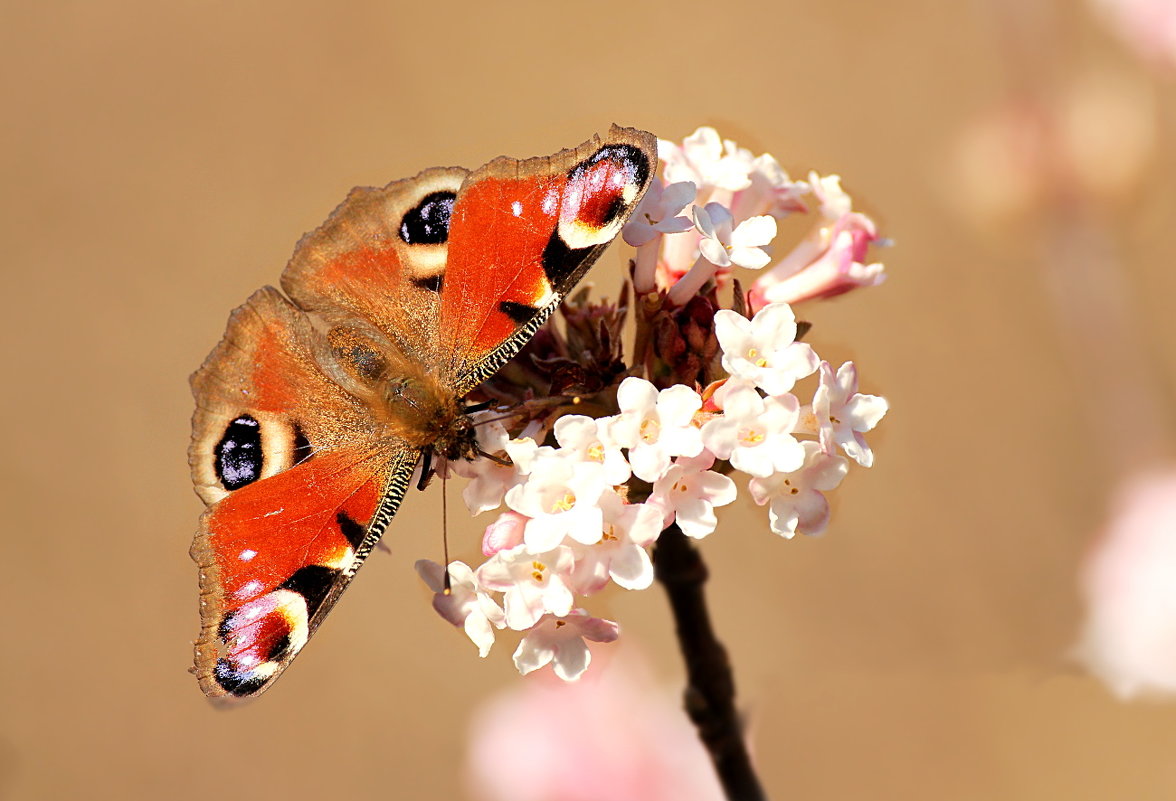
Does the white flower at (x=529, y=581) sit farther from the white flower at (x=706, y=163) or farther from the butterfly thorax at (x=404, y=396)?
the white flower at (x=706, y=163)

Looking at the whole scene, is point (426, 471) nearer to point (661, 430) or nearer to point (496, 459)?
point (496, 459)

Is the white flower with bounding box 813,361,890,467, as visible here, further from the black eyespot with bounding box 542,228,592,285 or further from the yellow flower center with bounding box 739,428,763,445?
the black eyespot with bounding box 542,228,592,285

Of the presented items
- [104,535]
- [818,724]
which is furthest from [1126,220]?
[104,535]

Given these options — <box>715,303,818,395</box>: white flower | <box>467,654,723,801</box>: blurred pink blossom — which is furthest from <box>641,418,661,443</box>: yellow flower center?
<box>467,654,723,801</box>: blurred pink blossom

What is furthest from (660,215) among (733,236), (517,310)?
(517,310)

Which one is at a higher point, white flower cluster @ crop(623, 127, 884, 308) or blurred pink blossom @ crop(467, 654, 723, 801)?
white flower cluster @ crop(623, 127, 884, 308)

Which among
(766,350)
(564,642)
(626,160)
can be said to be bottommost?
(564,642)

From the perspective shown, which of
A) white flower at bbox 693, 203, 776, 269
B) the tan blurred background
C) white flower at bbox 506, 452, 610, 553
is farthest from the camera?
the tan blurred background
